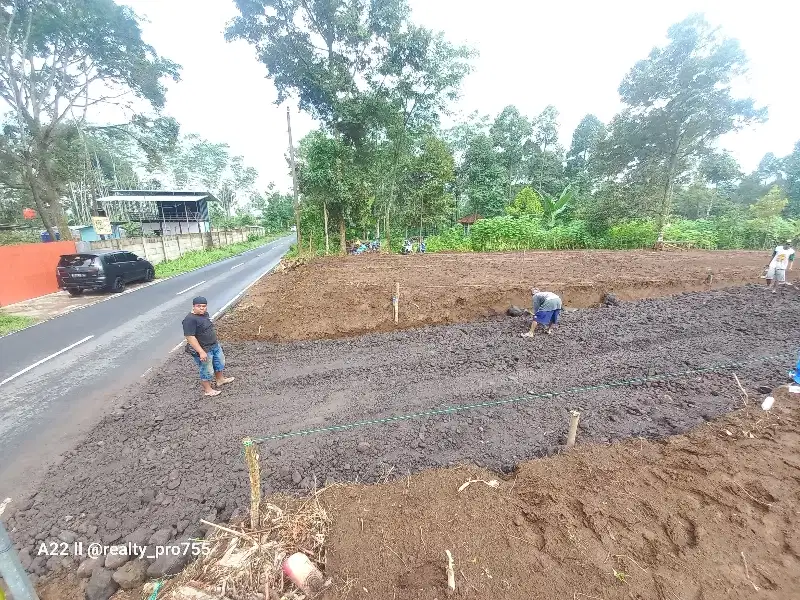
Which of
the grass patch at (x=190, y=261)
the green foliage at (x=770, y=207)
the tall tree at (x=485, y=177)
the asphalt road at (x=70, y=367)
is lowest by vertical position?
the asphalt road at (x=70, y=367)

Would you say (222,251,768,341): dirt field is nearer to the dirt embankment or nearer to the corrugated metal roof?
the dirt embankment

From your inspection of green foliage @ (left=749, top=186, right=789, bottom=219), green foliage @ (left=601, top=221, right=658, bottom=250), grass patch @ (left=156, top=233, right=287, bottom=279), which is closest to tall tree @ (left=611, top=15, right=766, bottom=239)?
green foliage @ (left=601, top=221, right=658, bottom=250)

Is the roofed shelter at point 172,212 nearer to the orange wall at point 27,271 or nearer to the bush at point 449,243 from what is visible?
the orange wall at point 27,271

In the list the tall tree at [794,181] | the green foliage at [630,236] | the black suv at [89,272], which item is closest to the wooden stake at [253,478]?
the black suv at [89,272]

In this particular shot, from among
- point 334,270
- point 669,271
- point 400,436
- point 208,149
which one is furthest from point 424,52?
point 208,149

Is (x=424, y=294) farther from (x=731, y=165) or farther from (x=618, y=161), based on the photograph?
(x=731, y=165)

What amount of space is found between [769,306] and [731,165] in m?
34.5

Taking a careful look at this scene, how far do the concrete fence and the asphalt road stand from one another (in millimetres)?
7762

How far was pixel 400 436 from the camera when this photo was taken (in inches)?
158

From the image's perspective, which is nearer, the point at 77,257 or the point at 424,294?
the point at 424,294

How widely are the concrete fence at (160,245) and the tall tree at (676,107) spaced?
30661 millimetres

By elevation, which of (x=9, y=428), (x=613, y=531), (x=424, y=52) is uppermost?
(x=424, y=52)

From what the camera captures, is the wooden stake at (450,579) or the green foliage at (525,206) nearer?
the wooden stake at (450,579)

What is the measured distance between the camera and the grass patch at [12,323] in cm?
853
